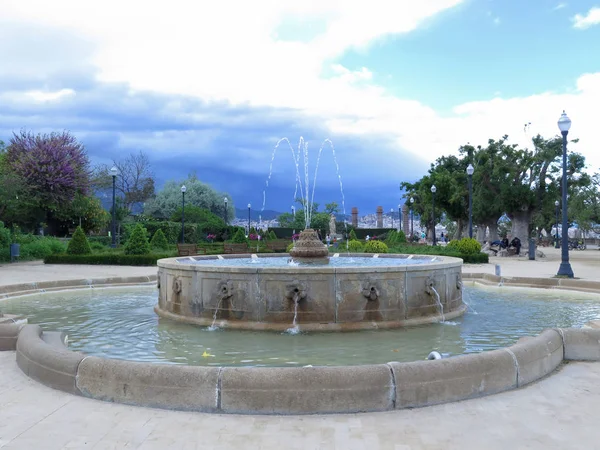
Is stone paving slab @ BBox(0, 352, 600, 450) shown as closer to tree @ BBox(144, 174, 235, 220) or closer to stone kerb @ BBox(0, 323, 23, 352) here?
stone kerb @ BBox(0, 323, 23, 352)

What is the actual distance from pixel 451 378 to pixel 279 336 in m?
3.73

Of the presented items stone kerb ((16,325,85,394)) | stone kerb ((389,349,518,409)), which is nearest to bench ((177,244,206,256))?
stone kerb ((16,325,85,394))

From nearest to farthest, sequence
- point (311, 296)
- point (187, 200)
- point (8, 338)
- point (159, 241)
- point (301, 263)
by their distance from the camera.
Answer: point (8, 338) → point (311, 296) → point (301, 263) → point (159, 241) → point (187, 200)

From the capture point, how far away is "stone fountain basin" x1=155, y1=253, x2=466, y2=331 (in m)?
8.45

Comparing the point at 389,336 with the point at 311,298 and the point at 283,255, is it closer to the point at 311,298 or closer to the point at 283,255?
the point at 311,298

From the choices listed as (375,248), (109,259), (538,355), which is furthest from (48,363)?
(109,259)

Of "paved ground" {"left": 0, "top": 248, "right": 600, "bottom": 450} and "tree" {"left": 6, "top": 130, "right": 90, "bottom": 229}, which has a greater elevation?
"tree" {"left": 6, "top": 130, "right": 90, "bottom": 229}

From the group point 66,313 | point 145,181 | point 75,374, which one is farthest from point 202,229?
point 75,374

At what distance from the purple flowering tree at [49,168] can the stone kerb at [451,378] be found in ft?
112

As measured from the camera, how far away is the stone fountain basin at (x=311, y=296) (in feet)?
27.7

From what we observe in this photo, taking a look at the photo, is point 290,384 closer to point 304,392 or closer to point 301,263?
point 304,392

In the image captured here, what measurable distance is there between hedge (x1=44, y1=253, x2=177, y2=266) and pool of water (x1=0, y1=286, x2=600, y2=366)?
11.4 meters

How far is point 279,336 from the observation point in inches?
319

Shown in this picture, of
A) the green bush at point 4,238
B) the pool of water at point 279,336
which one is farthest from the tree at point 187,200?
the pool of water at point 279,336
